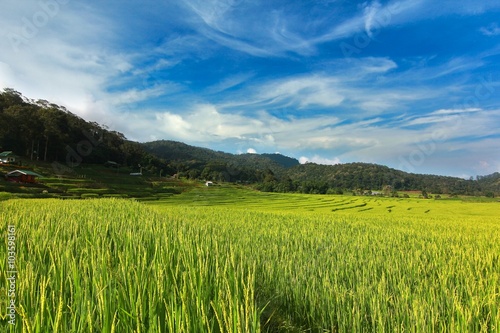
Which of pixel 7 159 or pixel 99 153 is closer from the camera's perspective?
pixel 7 159

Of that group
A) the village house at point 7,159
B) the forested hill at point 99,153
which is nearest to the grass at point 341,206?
the village house at point 7,159

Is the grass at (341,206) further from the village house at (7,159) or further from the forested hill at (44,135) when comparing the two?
the forested hill at (44,135)

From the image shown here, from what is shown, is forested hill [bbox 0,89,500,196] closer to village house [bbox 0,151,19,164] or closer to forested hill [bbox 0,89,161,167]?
forested hill [bbox 0,89,161,167]

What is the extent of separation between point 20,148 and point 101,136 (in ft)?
78.6

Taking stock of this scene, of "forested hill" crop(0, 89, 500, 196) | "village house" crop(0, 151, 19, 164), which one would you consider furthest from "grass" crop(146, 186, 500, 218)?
"forested hill" crop(0, 89, 500, 196)

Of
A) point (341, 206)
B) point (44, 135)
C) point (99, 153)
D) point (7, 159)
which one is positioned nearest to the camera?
point (341, 206)

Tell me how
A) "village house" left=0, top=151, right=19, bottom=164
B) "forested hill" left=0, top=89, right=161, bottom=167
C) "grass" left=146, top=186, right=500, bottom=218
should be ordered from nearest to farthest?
1. "grass" left=146, top=186, right=500, bottom=218
2. "village house" left=0, top=151, right=19, bottom=164
3. "forested hill" left=0, top=89, right=161, bottom=167

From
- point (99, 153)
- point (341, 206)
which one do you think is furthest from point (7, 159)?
point (341, 206)

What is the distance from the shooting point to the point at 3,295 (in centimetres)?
205

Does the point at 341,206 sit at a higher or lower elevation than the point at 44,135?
lower

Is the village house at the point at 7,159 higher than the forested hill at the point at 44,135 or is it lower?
lower

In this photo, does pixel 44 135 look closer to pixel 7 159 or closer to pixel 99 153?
pixel 7 159

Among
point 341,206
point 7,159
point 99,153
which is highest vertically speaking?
point 99,153

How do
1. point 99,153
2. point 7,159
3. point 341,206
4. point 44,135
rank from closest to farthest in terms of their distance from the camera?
point 341,206 < point 7,159 < point 44,135 < point 99,153
